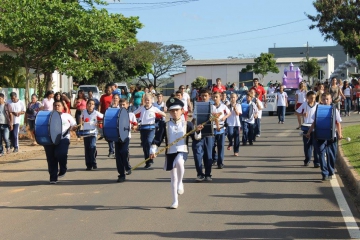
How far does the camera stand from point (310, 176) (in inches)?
535

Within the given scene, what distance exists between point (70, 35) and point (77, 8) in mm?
1306

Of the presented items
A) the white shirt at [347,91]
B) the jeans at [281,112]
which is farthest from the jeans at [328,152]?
the white shirt at [347,91]

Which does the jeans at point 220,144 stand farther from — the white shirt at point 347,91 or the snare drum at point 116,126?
the white shirt at point 347,91

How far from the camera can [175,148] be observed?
34.8ft

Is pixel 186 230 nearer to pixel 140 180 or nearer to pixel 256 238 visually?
pixel 256 238

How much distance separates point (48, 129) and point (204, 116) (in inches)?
123

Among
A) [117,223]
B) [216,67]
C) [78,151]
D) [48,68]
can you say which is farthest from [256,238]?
[216,67]

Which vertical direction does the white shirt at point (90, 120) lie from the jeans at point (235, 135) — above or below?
above

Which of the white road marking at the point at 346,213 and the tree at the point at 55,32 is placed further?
the tree at the point at 55,32

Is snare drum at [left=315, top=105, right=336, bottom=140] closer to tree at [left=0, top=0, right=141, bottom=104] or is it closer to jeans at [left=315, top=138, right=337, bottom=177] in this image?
jeans at [left=315, top=138, right=337, bottom=177]

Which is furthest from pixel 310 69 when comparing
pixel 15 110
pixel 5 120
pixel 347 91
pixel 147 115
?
pixel 147 115

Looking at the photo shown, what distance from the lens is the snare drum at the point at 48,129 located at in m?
13.1

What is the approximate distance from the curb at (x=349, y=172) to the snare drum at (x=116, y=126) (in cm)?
456

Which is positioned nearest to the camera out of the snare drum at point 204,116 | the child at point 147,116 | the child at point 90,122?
the snare drum at point 204,116
